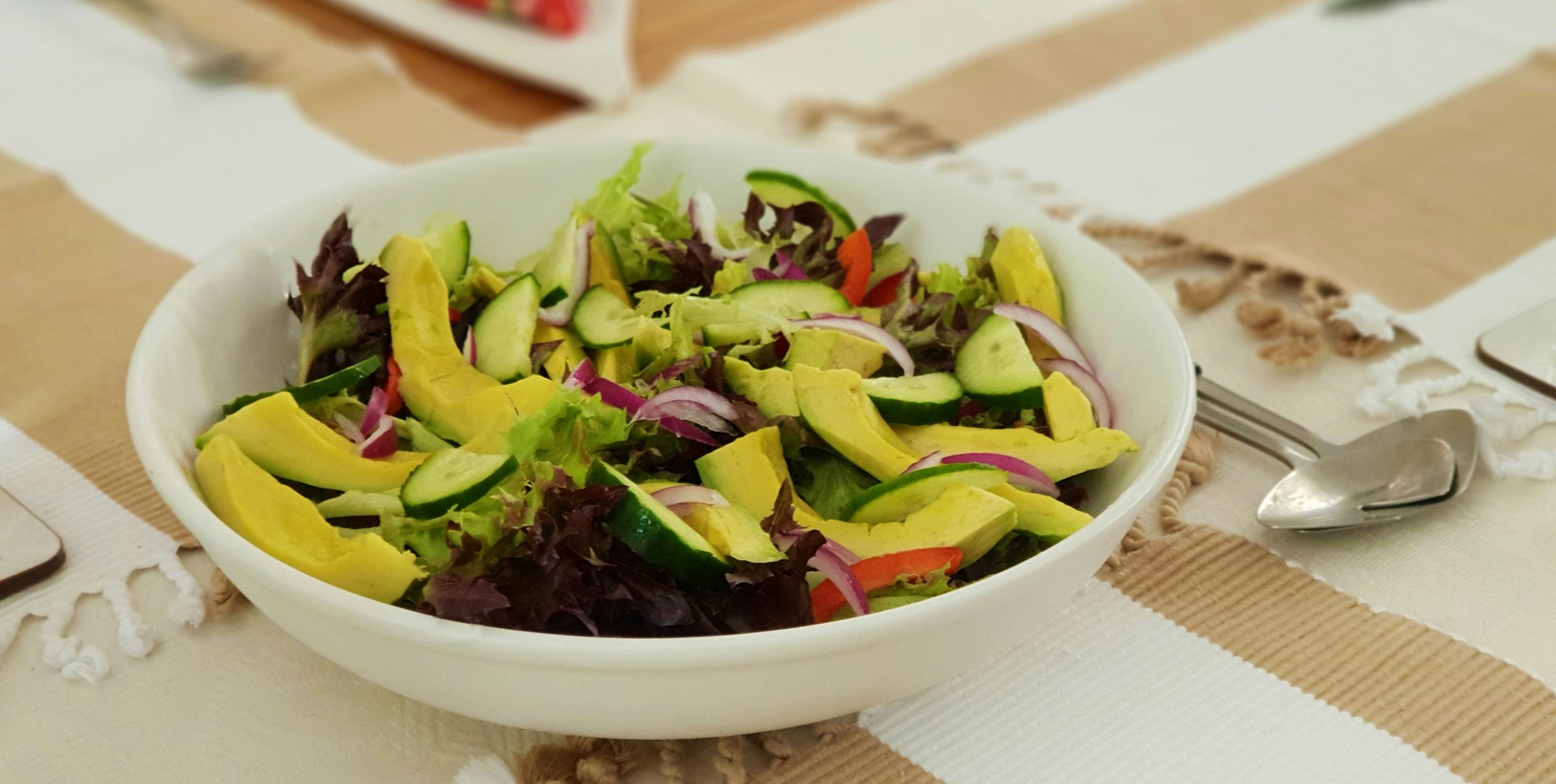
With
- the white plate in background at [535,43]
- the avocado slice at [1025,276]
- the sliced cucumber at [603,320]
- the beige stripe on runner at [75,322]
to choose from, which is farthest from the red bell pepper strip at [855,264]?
the white plate in background at [535,43]

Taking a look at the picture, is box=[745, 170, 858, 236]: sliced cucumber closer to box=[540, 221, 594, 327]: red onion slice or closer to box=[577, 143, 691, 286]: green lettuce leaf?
box=[577, 143, 691, 286]: green lettuce leaf

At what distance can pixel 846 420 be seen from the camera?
107 centimetres

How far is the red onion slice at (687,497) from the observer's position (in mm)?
988

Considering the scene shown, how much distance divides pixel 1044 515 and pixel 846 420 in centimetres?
18

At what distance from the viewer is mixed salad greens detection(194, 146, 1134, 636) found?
0.92 m

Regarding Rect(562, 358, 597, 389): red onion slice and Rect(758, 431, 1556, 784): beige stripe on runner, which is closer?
Rect(758, 431, 1556, 784): beige stripe on runner

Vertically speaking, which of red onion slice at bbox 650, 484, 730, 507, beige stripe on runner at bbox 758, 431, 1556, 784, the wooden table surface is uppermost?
red onion slice at bbox 650, 484, 730, 507

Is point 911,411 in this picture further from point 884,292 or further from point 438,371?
point 438,371

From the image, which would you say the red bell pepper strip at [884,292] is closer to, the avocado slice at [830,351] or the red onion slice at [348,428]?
the avocado slice at [830,351]

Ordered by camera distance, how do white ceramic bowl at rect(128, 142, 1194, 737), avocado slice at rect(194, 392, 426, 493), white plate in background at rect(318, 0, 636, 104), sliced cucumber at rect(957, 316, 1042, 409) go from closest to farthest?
white ceramic bowl at rect(128, 142, 1194, 737) → avocado slice at rect(194, 392, 426, 493) → sliced cucumber at rect(957, 316, 1042, 409) → white plate in background at rect(318, 0, 636, 104)

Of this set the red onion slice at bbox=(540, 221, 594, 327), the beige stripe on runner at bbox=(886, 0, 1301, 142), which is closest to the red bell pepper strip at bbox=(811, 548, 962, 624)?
the red onion slice at bbox=(540, 221, 594, 327)

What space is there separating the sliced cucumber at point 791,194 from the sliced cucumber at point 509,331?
11.9 inches

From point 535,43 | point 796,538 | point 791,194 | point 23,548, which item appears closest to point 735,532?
point 796,538

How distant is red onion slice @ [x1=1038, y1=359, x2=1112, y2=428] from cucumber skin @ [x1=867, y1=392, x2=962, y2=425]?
0.12m
